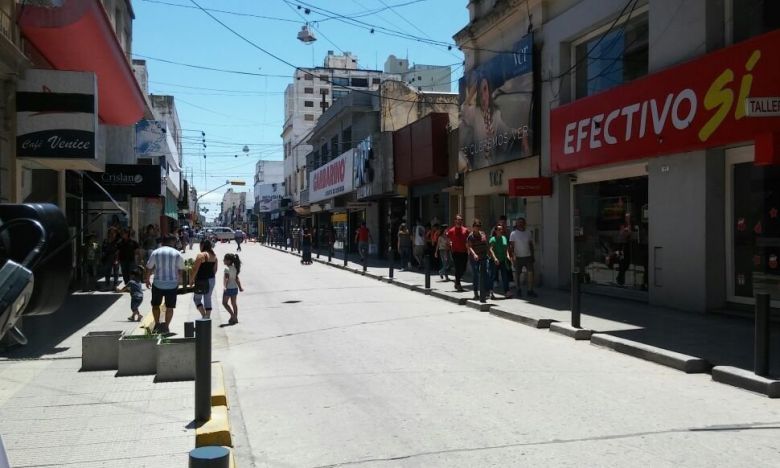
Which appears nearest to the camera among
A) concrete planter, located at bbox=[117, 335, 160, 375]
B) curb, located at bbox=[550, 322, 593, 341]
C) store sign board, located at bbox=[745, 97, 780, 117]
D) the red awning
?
concrete planter, located at bbox=[117, 335, 160, 375]

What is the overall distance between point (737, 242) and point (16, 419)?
11.0 metres

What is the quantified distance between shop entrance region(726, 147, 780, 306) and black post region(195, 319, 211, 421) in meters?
9.15

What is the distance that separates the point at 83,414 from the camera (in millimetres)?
6148

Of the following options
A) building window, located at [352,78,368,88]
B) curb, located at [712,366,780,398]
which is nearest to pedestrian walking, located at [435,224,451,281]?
curb, located at [712,366,780,398]

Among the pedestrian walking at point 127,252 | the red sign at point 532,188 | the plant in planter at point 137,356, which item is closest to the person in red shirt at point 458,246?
the red sign at point 532,188

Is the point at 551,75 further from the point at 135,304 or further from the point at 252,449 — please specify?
the point at 252,449

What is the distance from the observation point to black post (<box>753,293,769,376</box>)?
6.98 metres

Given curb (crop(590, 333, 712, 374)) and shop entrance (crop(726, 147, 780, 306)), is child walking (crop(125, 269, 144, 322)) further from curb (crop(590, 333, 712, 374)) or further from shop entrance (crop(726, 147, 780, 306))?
shop entrance (crop(726, 147, 780, 306))

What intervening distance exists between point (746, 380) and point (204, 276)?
837cm

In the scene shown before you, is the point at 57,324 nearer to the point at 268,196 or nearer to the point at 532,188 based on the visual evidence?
the point at 532,188

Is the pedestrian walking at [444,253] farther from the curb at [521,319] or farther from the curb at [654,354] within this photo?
the curb at [654,354]

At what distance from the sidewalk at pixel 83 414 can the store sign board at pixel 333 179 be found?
2543 cm

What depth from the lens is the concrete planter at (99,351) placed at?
8039 millimetres

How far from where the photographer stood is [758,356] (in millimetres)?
7020
